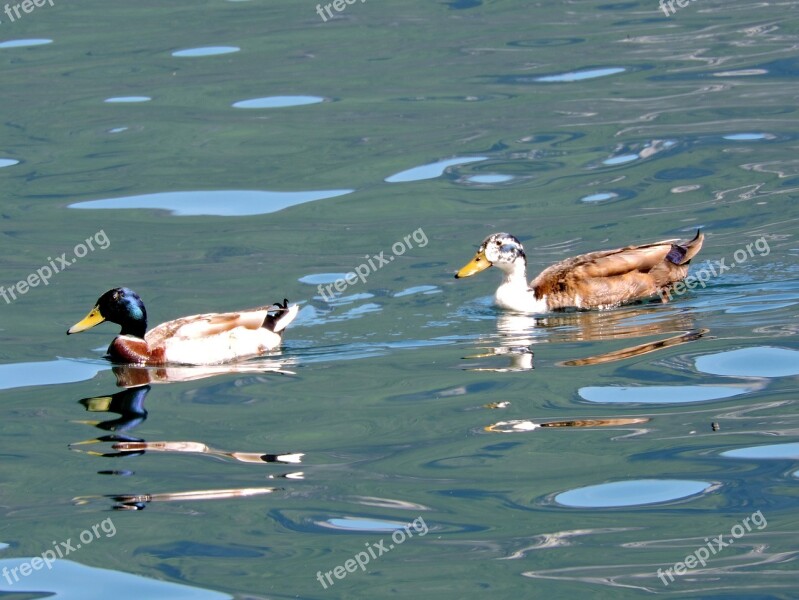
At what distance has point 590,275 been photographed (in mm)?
14008

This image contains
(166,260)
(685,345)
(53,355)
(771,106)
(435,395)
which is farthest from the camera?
(771,106)

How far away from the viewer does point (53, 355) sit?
1311 centimetres

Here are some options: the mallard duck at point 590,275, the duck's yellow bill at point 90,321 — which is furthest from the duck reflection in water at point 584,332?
the duck's yellow bill at point 90,321

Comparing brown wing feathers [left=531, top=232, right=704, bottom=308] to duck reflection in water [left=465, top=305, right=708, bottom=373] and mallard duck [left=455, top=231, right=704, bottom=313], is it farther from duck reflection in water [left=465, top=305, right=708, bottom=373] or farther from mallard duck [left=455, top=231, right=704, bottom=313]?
duck reflection in water [left=465, top=305, right=708, bottom=373]

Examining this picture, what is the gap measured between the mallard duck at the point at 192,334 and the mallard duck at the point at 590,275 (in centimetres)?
211

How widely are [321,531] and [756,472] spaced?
2617 mm

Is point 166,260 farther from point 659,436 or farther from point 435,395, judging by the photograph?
point 659,436

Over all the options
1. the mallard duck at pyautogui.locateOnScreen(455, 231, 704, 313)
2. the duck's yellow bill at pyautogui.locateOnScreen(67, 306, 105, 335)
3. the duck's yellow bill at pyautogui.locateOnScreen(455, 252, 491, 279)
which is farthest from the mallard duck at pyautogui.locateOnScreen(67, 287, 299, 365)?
the mallard duck at pyautogui.locateOnScreen(455, 231, 704, 313)

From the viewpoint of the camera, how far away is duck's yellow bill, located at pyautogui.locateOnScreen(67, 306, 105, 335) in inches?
526

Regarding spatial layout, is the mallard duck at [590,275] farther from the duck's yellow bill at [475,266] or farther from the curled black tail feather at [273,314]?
the curled black tail feather at [273,314]

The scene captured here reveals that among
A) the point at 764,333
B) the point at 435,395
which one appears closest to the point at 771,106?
the point at 764,333

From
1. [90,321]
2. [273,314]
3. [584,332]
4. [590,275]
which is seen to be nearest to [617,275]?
[590,275]

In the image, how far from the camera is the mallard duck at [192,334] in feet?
42.6

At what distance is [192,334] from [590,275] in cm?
372
